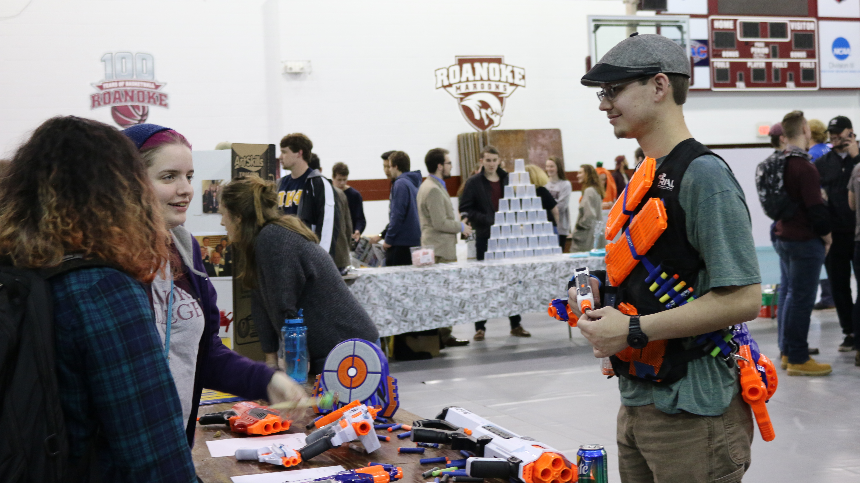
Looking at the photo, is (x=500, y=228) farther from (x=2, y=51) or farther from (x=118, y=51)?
(x=2, y=51)

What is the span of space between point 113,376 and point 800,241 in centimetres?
459

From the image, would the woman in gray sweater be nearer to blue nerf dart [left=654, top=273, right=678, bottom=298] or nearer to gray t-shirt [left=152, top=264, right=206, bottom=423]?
gray t-shirt [left=152, top=264, right=206, bottom=423]

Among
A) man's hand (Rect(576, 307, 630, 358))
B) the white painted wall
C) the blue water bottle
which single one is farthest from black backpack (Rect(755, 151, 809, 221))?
the white painted wall

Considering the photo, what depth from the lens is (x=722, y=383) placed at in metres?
1.41

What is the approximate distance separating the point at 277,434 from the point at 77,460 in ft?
3.29

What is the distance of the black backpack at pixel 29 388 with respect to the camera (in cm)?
88

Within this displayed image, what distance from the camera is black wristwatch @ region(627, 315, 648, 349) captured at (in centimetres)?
138

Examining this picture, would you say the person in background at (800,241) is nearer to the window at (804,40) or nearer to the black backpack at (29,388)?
the black backpack at (29,388)

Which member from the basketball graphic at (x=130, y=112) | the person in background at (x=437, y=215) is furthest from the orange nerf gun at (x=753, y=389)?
the basketball graphic at (x=130, y=112)

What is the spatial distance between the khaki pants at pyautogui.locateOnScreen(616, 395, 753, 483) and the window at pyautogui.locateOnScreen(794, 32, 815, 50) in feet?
34.4

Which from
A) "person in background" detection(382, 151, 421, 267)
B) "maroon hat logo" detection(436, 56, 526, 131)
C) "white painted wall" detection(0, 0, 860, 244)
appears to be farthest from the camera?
"maroon hat logo" detection(436, 56, 526, 131)

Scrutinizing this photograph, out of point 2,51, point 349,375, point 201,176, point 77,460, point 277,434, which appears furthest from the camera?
point 2,51

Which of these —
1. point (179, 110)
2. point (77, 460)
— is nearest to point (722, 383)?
point (77, 460)

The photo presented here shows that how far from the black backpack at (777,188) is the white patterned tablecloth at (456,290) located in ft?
4.57
